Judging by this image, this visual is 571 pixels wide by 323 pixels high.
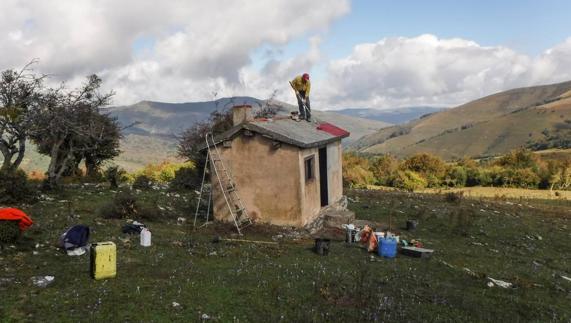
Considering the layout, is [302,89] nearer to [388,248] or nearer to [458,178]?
[388,248]

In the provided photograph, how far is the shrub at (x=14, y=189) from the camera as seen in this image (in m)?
17.8

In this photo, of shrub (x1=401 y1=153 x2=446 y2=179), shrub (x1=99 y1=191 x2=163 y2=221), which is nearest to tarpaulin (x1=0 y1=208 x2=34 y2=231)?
shrub (x1=99 y1=191 x2=163 y2=221)

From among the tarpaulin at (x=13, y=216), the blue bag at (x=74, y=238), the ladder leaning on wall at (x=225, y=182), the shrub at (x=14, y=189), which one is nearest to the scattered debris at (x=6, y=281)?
the blue bag at (x=74, y=238)

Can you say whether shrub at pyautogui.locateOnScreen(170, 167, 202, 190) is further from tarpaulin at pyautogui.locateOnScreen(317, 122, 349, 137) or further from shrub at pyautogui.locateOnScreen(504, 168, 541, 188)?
shrub at pyautogui.locateOnScreen(504, 168, 541, 188)

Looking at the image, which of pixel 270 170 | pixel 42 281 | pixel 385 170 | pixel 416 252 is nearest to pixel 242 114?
pixel 270 170

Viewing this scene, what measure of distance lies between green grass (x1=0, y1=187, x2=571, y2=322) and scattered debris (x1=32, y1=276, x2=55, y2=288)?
129mm

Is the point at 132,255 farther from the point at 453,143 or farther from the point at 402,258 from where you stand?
the point at 453,143

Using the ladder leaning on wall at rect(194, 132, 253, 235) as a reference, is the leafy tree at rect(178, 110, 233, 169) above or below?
above

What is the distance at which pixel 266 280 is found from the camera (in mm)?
10648

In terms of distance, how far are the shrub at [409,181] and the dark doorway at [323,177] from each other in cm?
2911

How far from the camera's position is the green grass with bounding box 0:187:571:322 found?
334 inches

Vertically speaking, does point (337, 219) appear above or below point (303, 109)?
below

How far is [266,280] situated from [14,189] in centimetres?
1301

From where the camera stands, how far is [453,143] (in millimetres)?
194875
